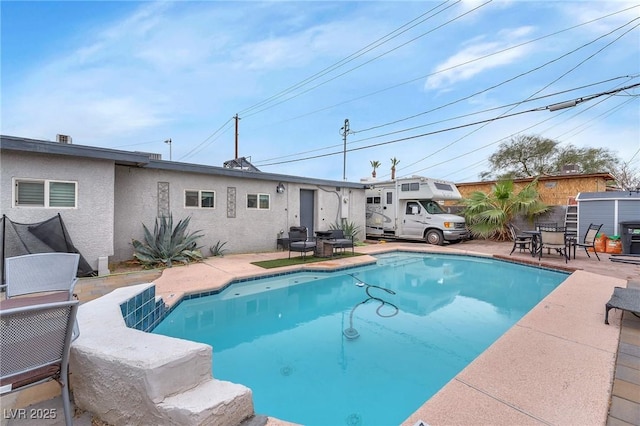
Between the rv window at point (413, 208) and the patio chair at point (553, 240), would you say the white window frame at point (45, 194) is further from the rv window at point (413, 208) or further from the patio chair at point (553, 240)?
the patio chair at point (553, 240)

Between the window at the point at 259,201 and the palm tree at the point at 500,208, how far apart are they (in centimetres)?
908

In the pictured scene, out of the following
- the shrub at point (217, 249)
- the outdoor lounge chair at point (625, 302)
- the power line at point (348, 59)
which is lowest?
the shrub at point (217, 249)

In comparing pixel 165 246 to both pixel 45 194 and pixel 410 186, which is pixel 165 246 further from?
pixel 410 186

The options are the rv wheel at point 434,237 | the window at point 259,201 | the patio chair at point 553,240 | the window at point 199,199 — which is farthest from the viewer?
the rv wheel at point 434,237

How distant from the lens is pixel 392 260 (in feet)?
31.2

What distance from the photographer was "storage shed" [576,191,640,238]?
991 centimetres

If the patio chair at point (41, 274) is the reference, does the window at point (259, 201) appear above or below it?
above

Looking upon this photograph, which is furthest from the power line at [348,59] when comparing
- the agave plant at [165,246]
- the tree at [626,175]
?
the tree at [626,175]

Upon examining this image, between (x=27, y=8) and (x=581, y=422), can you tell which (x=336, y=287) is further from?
(x=27, y=8)

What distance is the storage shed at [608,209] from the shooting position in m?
9.91

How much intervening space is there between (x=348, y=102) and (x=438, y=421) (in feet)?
58.0

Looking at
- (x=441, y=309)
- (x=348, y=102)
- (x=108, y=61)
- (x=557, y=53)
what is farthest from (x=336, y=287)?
(x=348, y=102)

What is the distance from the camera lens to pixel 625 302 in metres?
3.51

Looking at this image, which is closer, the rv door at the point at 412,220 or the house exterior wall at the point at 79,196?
the house exterior wall at the point at 79,196
